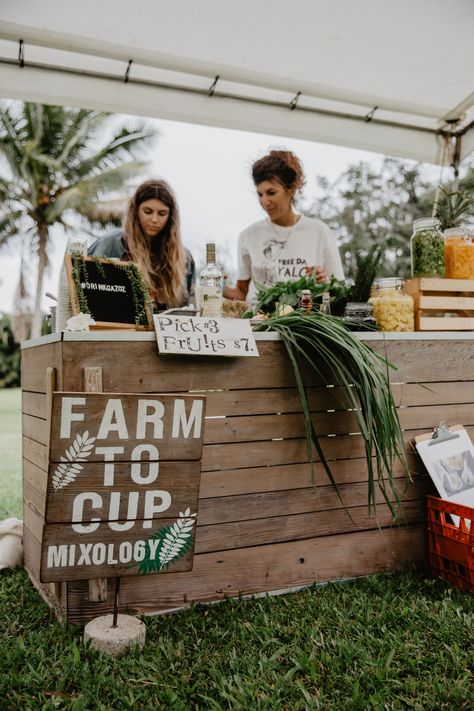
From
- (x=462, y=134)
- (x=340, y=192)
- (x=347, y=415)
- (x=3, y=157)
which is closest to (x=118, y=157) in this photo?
(x=3, y=157)

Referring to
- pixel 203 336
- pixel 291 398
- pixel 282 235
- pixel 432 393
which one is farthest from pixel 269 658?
pixel 282 235

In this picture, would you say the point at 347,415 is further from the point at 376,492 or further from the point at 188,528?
the point at 188,528

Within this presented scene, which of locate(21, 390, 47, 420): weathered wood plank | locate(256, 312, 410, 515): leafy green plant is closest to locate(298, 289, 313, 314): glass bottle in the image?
locate(256, 312, 410, 515): leafy green plant

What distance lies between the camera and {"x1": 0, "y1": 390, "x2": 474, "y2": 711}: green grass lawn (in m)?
1.37

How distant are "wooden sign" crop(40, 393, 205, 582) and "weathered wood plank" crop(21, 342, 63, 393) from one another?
22 centimetres

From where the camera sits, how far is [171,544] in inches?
63.6

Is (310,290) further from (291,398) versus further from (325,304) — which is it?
(291,398)

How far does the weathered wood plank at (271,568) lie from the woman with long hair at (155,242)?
125cm

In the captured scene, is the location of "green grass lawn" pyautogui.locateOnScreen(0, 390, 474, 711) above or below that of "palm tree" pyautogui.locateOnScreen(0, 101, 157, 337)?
below

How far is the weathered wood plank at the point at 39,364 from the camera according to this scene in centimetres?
173

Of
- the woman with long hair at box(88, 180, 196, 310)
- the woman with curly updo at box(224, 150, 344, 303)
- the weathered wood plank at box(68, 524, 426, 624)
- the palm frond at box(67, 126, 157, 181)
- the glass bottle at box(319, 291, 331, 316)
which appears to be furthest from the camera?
the palm frond at box(67, 126, 157, 181)

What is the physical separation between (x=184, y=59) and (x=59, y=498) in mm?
2172

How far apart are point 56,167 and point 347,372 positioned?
14608 millimetres

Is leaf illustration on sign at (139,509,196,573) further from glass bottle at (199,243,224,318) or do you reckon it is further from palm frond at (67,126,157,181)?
palm frond at (67,126,157,181)
